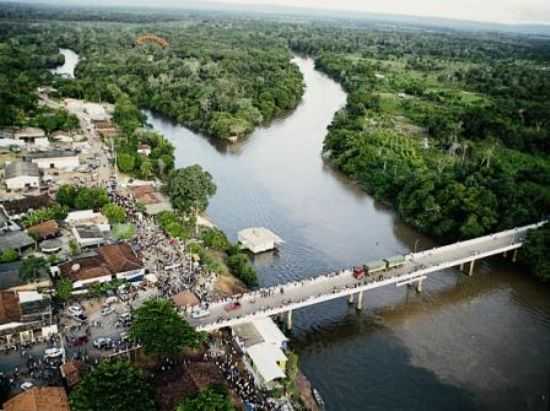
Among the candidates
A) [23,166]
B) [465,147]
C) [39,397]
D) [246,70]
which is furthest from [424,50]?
[39,397]

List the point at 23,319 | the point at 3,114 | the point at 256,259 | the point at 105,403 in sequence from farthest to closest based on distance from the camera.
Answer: the point at 3,114
the point at 256,259
the point at 23,319
the point at 105,403

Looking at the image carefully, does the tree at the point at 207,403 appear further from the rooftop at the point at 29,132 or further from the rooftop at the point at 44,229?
the rooftop at the point at 29,132

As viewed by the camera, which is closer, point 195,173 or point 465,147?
point 195,173

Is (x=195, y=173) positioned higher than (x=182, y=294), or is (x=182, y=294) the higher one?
(x=195, y=173)

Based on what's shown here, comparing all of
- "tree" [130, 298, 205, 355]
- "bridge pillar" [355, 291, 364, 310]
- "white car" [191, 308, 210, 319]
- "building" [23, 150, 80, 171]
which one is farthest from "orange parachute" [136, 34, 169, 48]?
"tree" [130, 298, 205, 355]

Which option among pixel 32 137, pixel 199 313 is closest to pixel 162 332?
pixel 199 313

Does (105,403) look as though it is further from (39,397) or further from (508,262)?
(508,262)
